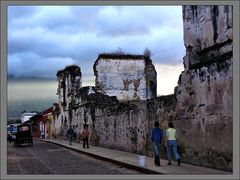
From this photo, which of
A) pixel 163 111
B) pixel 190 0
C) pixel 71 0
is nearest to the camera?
pixel 71 0

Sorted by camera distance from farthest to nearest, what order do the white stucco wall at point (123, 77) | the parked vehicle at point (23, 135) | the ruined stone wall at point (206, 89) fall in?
1. the white stucco wall at point (123, 77)
2. the parked vehicle at point (23, 135)
3. the ruined stone wall at point (206, 89)

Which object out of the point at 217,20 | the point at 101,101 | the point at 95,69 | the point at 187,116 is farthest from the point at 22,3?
the point at 95,69

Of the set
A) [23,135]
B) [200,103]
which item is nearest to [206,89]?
[200,103]

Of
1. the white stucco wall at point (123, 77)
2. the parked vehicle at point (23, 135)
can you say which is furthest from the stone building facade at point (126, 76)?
the parked vehicle at point (23, 135)

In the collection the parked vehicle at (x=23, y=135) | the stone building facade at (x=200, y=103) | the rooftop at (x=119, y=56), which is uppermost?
the rooftop at (x=119, y=56)

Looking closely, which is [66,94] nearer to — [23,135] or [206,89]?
[23,135]

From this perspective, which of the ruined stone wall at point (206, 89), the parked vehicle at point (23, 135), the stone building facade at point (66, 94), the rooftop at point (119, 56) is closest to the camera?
the ruined stone wall at point (206, 89)

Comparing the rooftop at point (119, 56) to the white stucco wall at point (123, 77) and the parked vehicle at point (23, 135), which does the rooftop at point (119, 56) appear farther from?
the parked vehicle at point (23, 135)

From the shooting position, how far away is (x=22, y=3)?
1241 centimetres

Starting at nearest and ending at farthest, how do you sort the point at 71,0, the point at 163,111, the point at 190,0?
the point at 71,0 → the point at 190,0 → the point at 163,111

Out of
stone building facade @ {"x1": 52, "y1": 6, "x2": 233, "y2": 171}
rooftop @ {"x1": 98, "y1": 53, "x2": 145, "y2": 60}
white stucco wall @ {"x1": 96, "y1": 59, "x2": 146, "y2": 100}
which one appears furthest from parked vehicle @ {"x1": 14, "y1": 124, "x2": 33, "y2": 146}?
stone building facade @ {"x1": 52, "y1": 6, "x2": 233, "y2": 171}

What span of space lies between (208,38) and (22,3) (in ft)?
18.7

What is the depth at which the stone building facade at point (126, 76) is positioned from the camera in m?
41.6

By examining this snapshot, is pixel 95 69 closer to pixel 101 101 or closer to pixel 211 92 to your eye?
pixel 101 101
